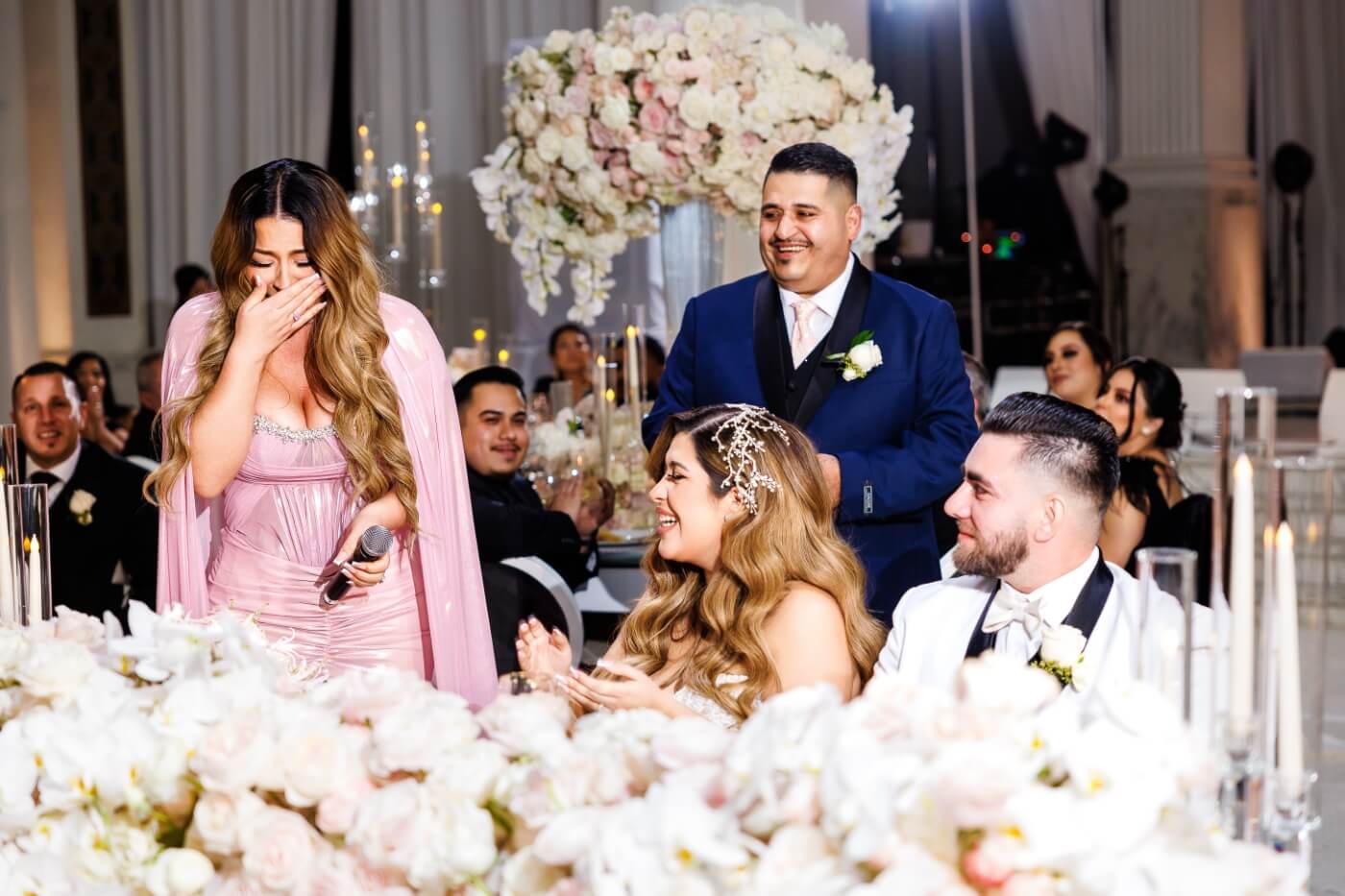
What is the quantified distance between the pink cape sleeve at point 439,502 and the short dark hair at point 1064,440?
88 cm

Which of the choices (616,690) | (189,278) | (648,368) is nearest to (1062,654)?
(616,690)

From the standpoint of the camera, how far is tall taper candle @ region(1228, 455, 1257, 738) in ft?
4.49

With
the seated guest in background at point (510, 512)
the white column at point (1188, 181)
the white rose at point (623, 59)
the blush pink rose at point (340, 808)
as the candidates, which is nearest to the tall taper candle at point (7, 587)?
the blush pink rose at point (340, 808)

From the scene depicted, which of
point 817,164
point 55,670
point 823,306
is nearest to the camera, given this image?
point 55,670

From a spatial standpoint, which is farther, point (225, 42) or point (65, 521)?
point (225, 42)

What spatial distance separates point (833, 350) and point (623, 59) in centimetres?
127

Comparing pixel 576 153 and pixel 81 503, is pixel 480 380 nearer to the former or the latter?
A: pixel 576 153

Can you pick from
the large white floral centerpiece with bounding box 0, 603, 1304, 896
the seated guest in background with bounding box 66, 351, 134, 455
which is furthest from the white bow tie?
the seated guest in background with bounding box 66, 351, 134, 455

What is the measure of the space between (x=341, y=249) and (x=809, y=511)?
2.88ft

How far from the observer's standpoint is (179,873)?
1425 millimetres

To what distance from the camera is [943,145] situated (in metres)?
12.9

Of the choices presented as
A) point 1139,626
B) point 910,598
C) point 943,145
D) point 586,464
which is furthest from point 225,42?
point 1139,626

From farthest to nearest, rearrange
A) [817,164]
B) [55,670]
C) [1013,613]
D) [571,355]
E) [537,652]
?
[571,355] < [817,164] < [1013,613] < [537,652] < [55,670]

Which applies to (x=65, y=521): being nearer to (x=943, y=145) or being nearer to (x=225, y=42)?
(x=225, y=42)
